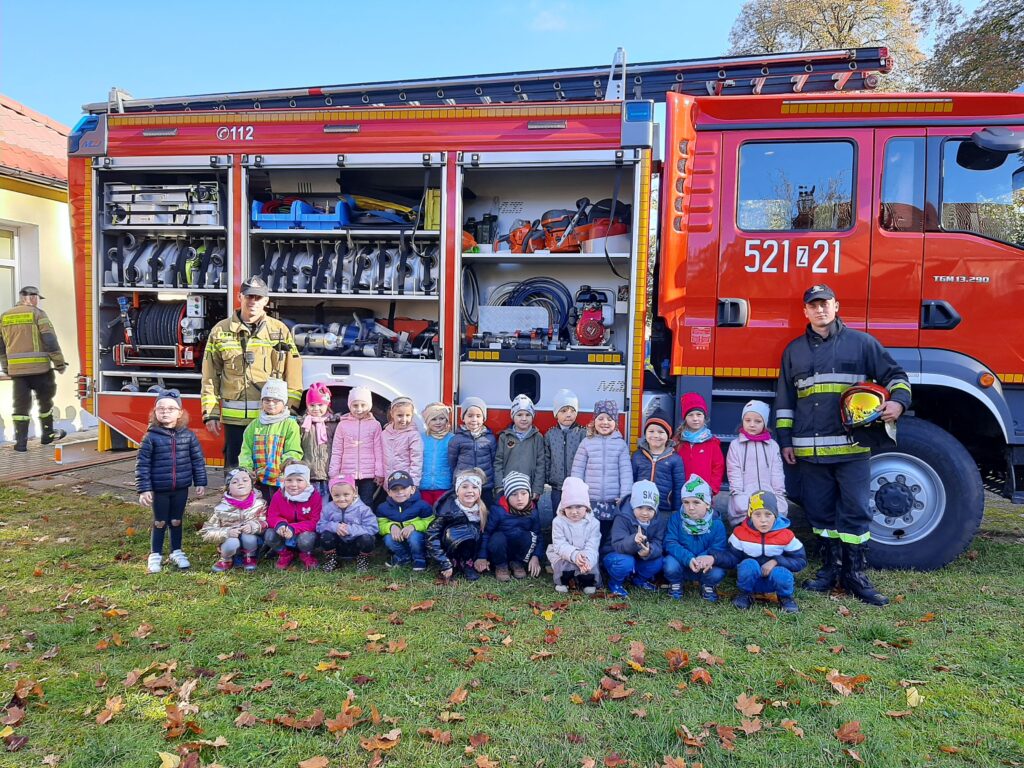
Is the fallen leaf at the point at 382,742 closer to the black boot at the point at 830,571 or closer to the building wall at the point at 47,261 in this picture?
the black boot at the point at 830,571

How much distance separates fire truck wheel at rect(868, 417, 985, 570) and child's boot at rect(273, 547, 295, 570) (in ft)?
12.8

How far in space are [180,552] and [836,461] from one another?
4.31 m

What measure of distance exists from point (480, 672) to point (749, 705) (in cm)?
118

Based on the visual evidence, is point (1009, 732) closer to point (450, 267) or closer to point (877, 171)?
point (877, 171)

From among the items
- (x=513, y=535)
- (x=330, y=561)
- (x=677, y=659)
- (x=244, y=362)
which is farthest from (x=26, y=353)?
(x=677, y=659)

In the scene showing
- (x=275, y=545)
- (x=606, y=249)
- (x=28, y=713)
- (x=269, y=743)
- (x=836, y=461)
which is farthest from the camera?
(x=606, y=249)

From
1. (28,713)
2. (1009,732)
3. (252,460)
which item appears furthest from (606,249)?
(28,713)

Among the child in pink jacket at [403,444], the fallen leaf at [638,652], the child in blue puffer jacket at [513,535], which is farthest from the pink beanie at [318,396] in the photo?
the fallen leaf at [638,652]

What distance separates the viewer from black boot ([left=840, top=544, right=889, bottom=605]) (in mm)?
4141

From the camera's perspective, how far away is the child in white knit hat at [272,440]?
4.86 metres

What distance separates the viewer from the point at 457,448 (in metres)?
4.87

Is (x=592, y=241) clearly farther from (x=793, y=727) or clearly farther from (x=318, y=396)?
(x=793, y=727)

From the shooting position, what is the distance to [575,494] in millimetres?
4230

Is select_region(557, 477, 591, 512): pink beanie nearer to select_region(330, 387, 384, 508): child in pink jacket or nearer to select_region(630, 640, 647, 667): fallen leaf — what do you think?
select_region(630, 640, 647, 667): fallen leaf
